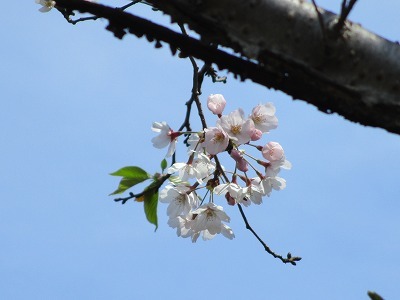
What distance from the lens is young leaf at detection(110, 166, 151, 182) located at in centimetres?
262

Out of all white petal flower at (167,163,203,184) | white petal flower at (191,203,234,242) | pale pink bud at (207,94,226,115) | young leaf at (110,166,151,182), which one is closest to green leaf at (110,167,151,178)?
young leaf at (110,166,151,182)

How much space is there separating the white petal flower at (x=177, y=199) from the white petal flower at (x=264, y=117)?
1.60 feet

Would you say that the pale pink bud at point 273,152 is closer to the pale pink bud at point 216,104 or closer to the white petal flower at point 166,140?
the pale pink bud at point 216,104

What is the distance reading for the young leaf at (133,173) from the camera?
103 inches

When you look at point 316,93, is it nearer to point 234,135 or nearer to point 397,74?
point 397,74

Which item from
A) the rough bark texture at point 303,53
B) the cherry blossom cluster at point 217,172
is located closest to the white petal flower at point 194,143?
the cherry blossom cluster at point 217,172

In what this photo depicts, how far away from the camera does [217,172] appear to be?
116 inches

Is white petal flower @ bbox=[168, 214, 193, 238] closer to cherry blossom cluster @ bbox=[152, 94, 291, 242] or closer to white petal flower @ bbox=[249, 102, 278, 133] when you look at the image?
cherry blossom cluster @ bbox=[152, 94, 291, 242]

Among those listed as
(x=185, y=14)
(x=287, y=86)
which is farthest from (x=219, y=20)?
(x=287, y=86)

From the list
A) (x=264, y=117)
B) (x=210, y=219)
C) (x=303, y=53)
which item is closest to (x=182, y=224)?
(x=210, y=219)

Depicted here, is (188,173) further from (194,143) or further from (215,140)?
(215,140)

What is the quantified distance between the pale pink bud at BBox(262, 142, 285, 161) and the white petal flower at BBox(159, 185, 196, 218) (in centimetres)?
42

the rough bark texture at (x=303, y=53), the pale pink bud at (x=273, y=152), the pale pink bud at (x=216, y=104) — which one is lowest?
the rough bark texture at (x=303, y=53)

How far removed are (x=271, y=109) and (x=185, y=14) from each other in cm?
178
